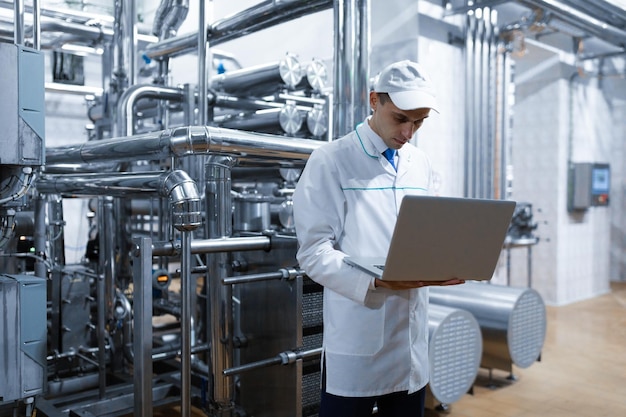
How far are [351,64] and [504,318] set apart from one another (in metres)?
1.65

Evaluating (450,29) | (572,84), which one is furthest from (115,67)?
(572,84)

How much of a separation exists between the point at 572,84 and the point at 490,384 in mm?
3856

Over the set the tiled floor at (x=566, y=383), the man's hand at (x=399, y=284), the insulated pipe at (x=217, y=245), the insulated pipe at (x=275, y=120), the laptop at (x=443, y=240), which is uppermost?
the insulated pipe at (x=275, y=120)

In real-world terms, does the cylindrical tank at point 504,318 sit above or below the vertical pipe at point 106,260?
below

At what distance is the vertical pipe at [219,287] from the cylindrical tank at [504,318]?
Answer: 1.53 metres

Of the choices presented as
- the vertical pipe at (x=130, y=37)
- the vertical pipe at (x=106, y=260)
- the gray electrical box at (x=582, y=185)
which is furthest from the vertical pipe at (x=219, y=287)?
the gray electrical box at (x=582, y=185)

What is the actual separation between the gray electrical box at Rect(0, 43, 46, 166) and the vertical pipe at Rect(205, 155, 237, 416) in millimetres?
668

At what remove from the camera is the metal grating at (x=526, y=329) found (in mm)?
3486

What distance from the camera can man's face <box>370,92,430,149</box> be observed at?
1554 mm

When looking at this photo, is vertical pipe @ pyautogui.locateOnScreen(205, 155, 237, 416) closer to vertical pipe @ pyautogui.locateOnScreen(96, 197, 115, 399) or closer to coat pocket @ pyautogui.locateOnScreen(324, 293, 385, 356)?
vertical pipe @ pyautogui.locateOnScreen(96, 197, 115, 399)

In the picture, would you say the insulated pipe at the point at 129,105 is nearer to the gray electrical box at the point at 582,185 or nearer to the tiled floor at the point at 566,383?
the tiled floor at the point at 566,383

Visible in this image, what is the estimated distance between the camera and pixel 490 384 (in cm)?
357

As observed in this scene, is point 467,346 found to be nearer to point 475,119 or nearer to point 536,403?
point 536,403

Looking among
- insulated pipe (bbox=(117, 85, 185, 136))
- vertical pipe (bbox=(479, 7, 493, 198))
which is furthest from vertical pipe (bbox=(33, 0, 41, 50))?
vertical pipe (bbox=(479, 7, 493, 198))
